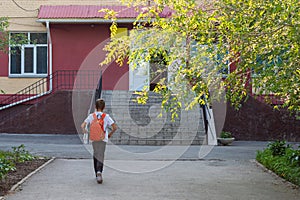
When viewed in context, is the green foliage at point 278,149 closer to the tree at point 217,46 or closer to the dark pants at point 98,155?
the tree at point 217,46

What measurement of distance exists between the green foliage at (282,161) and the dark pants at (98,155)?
3412 millimetres

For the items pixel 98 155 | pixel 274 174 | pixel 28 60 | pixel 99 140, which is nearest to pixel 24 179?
pixel 98 155

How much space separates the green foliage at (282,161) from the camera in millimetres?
9281

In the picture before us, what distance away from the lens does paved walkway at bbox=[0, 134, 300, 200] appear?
785cm

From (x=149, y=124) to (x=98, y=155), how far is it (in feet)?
27.6

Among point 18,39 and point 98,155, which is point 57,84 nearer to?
point 18,39

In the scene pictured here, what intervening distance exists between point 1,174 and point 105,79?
43.9ft

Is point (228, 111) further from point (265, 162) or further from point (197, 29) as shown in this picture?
point (197, 29)

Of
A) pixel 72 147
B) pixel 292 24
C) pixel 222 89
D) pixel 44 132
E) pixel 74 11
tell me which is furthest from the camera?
pixel 74 11

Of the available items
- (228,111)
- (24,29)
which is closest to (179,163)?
(228,111)

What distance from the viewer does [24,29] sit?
21.2m

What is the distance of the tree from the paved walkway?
1474 mm

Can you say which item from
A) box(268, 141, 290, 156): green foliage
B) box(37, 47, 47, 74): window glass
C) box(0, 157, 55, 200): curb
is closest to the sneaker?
box(0, 157, 55, 200): curb

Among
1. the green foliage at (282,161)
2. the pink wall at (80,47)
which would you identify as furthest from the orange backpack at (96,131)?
the pink wall at (80,47)
